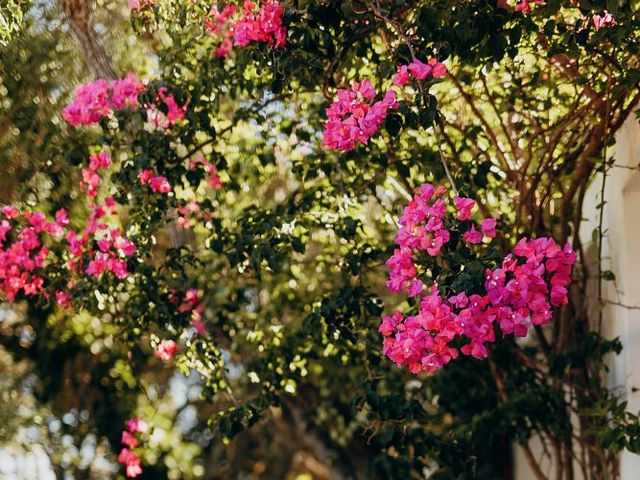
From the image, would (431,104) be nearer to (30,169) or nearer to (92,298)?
(92,298)

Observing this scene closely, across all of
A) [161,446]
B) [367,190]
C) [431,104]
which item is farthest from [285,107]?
[161,446]

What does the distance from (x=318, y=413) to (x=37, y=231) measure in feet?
7.76

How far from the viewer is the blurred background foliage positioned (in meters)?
4.66

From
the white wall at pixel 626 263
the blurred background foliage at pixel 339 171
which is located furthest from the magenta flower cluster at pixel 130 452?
the white wall at pixel 626 263

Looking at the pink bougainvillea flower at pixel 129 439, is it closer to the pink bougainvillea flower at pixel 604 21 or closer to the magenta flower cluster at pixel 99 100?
the magenta flower cluster at pixel 99 100

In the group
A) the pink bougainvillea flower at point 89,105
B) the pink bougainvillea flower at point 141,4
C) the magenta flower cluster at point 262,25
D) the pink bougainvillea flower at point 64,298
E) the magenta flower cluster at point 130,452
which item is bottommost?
the magenta flower cluster at point 130,452

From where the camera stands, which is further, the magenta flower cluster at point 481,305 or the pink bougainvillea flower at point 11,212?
the pink bougainvillea flower at point 11,212

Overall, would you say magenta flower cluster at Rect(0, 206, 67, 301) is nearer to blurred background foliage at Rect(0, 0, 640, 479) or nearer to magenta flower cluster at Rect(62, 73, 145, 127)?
blurred background foliage at Rect(0, 0, 640, 479)

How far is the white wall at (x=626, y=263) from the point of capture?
5234mm

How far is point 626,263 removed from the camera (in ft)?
17.6

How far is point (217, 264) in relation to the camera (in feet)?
22.5

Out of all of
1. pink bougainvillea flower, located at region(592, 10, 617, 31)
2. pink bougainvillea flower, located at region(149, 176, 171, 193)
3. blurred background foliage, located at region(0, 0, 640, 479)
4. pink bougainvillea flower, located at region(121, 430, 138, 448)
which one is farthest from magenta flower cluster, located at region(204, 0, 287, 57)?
pink bougainvillea flower, located at region(121, 430, 138, 448)

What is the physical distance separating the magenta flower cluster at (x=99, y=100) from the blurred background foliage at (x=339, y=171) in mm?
82

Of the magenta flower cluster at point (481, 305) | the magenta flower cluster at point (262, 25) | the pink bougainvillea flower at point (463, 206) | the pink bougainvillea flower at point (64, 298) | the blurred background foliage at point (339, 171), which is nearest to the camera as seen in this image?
the magenta flower cluster at point (481, 305)
